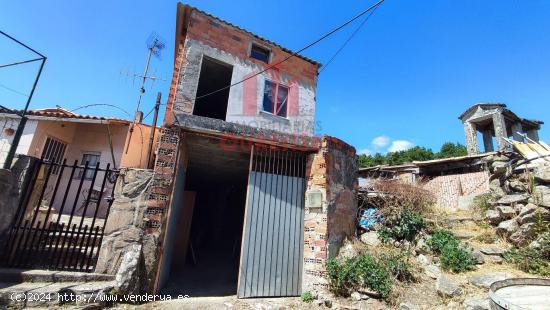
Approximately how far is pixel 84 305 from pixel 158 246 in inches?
58.9

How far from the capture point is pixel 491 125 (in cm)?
1639

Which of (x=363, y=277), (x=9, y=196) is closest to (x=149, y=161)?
(x=9, y=196)

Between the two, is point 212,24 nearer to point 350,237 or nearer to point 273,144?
point 273,144

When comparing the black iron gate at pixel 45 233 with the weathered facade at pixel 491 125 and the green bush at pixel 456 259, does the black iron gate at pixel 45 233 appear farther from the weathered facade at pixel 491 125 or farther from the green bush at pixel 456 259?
the weathered facade at pixel 491 125

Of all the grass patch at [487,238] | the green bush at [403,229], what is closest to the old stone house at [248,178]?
the green bush at [403,229]

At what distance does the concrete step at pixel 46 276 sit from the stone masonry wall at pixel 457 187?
12.6 m

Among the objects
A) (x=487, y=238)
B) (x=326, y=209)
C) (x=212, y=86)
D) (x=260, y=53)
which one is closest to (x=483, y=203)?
(x=487, y=238)

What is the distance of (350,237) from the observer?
701cm

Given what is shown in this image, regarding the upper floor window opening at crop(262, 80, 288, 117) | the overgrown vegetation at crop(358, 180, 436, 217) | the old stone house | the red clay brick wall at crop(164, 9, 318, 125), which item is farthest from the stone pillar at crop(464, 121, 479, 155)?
the upper floor window opening at crop(262, 80, 288, 117)

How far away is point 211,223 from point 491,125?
1821 centimetres

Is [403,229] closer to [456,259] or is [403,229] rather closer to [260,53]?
[456,259]

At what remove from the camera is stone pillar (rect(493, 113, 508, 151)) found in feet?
46.4

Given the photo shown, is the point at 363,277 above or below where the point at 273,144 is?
below

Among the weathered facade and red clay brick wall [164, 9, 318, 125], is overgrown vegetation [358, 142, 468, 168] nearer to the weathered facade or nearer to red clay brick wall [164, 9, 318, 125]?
the weathered facade
